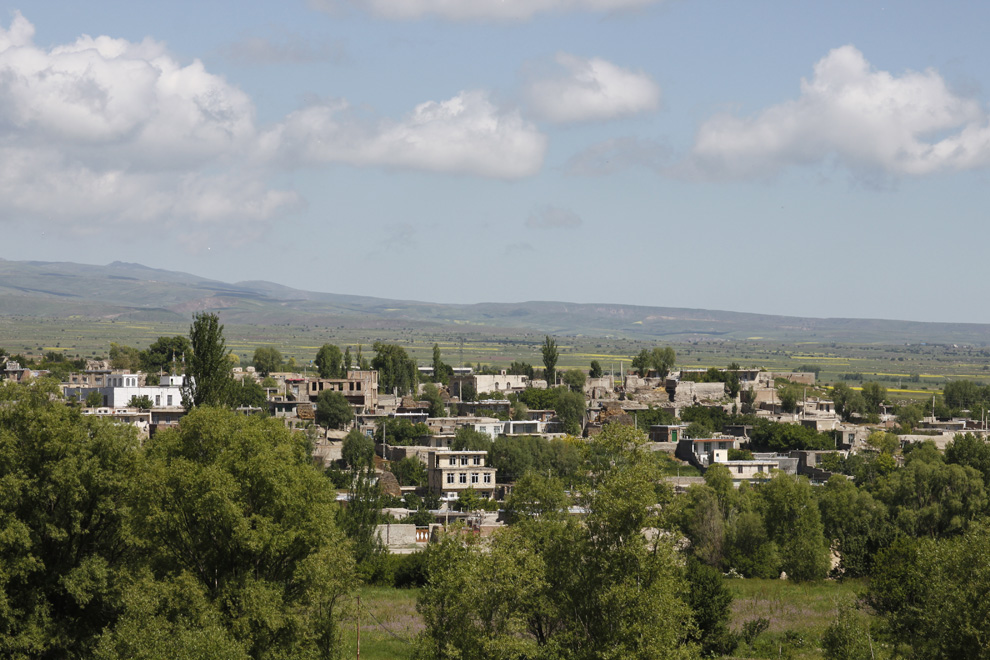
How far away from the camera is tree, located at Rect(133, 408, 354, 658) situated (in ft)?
81.3

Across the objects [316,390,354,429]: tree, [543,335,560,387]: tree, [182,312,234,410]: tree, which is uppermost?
[182,312,234,410]: tree

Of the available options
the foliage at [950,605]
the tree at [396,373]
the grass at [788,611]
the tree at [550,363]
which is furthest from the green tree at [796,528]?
the tree at [550,363]

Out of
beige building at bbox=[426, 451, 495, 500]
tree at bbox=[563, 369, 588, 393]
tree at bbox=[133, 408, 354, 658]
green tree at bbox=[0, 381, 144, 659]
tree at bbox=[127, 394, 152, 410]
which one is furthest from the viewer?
tree at bbox=[563, 369, 588, 393]

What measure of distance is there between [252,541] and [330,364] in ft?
246

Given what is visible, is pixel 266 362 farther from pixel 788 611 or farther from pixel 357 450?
pixel 788 611

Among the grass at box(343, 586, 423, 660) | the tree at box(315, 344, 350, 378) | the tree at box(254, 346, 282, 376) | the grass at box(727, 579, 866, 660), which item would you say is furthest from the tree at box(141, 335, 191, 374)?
the grass at box(727, 579, 866, 660)

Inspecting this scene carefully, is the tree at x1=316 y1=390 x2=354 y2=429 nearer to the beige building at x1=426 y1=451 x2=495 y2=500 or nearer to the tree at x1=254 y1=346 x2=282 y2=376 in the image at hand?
the beige building at x1=426 y1=451 x2=495 y2=500

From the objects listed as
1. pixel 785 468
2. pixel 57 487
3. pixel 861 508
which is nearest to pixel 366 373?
pixel 785 468

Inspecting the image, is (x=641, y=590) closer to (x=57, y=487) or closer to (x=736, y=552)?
(x=57, y=487)

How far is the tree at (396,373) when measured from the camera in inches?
3770

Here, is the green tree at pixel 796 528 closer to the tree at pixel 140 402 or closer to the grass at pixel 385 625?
the grass at pixel 385 625

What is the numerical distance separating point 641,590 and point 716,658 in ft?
33.3

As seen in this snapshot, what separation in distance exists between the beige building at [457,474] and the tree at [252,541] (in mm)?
35188

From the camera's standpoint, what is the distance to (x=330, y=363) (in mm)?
99688
